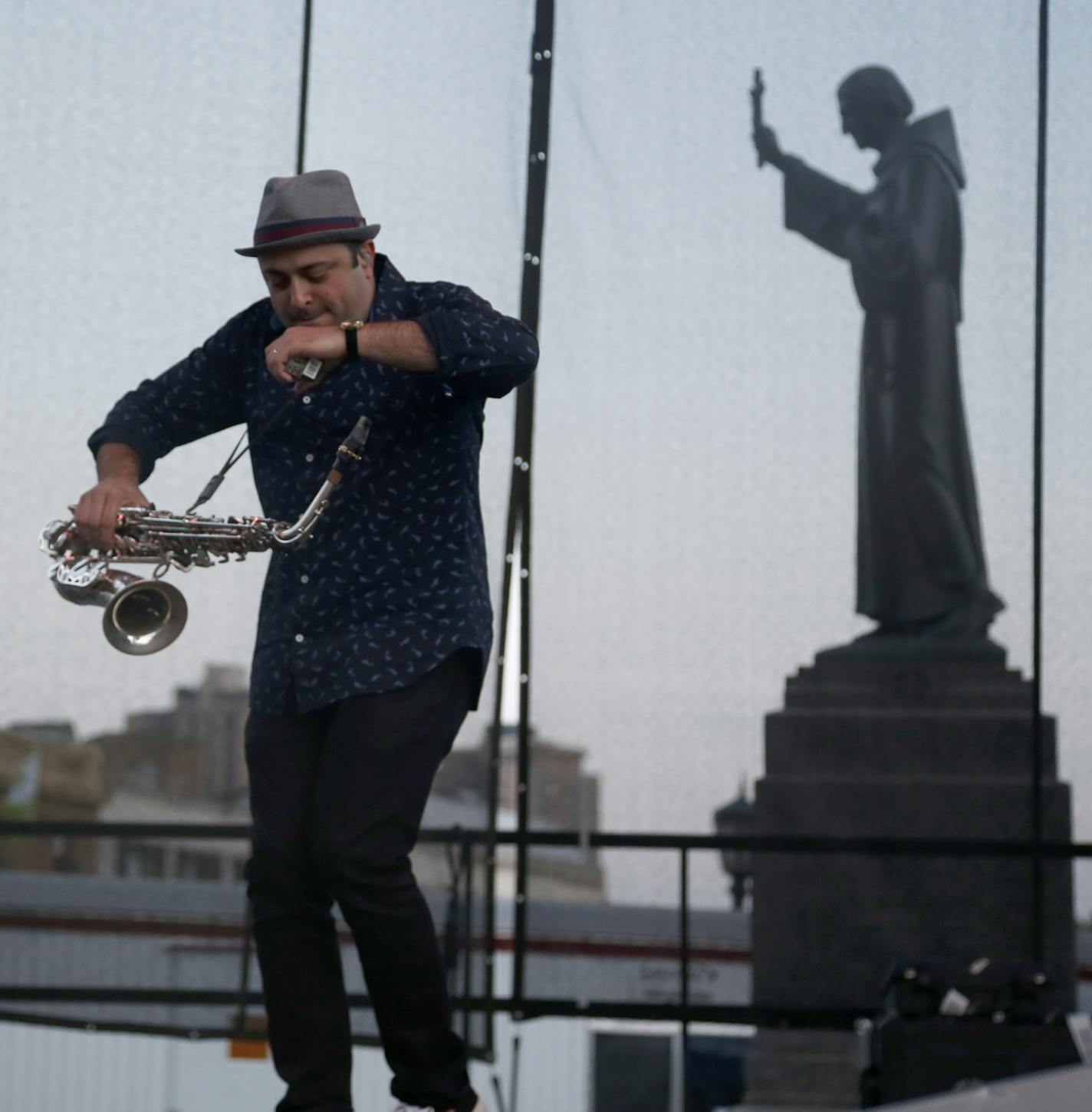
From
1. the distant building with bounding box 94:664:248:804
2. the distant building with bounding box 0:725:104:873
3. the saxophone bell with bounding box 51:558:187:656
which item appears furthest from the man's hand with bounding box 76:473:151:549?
the distant building with bounding box 0:725:104:873

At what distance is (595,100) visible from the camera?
3.09 m

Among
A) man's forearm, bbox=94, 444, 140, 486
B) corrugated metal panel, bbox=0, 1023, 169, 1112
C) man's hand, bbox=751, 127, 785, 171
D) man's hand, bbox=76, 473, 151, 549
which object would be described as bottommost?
corrugated metal panel, bbox=0, 1023, 169, 1112

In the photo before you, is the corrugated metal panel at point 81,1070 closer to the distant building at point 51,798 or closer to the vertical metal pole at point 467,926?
the distant building at point 51,798

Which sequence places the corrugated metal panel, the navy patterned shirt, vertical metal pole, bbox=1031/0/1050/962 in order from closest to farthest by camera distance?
the navy patterned shirt < the corrugated metal panel < vertical metal pole, bbox=1031/0/1050/962

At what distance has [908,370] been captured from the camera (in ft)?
10.8

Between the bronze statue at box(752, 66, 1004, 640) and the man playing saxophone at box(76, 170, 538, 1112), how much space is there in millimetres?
1658

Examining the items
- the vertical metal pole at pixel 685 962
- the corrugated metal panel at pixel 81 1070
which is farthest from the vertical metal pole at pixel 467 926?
the corrugated metal panel at pixel 81 1070

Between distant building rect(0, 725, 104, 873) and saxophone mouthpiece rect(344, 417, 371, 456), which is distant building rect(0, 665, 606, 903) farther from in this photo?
saxophone mouthpiece rect(344, 417, 371, 456)

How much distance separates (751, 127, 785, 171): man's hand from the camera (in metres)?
3.19

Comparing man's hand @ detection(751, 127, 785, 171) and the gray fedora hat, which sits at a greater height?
man's hand @ detection(751, 127, 785, 171)

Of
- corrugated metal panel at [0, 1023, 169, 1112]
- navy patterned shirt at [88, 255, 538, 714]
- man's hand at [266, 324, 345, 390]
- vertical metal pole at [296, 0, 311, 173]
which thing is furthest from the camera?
vertical metal pole at [296, 0, 311, 173]

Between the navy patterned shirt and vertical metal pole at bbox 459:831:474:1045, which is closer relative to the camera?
the navy patterned shirt

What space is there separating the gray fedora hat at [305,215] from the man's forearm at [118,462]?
0.28m

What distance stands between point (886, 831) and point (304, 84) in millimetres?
1787
